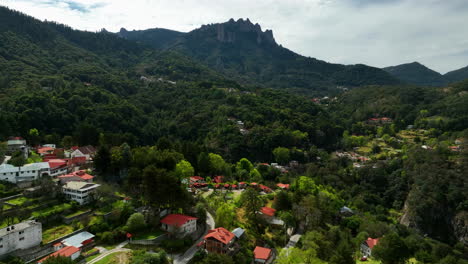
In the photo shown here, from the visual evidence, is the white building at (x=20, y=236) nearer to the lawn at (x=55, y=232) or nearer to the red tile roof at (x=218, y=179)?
the lawn at (x=55, y=232)

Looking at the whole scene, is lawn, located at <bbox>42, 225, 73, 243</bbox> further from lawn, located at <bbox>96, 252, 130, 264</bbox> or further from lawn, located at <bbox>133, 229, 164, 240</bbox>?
lawn, located at <bbox>133, 229, 164, 240</bbox>

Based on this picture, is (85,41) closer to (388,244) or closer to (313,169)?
(313,169)

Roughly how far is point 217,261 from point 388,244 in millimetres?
19177

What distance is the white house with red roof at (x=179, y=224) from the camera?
27.0 meters

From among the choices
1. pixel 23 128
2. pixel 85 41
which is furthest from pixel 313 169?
pixel 85 41

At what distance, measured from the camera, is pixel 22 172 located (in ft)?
97.1

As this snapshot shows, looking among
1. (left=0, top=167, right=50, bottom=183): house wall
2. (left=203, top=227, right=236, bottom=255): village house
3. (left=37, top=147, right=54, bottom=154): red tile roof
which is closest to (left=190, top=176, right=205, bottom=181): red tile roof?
(left=203, top=227, right=236, bottom=255): village house

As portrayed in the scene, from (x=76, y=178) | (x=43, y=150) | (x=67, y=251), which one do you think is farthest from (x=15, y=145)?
(x=67, y=251)

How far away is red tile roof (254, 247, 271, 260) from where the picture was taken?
26.7m

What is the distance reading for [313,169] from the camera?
62344 millimetres

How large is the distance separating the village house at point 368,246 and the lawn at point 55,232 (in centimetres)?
3102

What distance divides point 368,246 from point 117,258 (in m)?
27.5

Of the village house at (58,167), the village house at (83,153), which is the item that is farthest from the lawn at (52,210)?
the village house at (83,153)

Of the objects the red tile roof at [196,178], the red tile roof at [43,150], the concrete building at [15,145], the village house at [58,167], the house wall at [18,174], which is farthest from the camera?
the red tile roof at [196,178]
